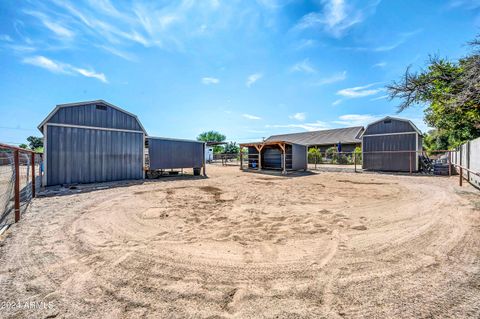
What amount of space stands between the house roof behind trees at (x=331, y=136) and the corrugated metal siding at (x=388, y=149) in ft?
29.4

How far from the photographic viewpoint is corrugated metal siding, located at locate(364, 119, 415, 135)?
14.6 meters

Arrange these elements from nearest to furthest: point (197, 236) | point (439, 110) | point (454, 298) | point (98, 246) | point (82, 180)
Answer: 1. point (454, 298)
2. point (98, 246)
3. point (197, 236)
4. point (439, 110)
5. point (82, 180)

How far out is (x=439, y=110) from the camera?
6816mm

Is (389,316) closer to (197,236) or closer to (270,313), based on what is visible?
(270,313)

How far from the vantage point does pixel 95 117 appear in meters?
10.6

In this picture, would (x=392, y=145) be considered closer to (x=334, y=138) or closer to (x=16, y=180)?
(x=334, y=138)

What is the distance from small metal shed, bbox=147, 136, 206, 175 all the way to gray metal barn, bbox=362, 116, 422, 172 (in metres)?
13.0

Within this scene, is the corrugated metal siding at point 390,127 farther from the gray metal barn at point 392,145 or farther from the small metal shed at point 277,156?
the small metal shed at point 277,156

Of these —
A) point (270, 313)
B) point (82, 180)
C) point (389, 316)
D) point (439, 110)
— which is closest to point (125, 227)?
point (270, 313)

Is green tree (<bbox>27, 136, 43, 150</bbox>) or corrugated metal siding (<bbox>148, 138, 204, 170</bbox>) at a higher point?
green tree (<bbox>27, 136, 43, 150</bbox>)

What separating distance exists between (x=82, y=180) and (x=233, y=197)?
8.09 metres

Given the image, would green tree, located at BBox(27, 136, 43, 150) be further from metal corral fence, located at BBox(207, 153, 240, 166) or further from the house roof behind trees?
the house roof behind trees

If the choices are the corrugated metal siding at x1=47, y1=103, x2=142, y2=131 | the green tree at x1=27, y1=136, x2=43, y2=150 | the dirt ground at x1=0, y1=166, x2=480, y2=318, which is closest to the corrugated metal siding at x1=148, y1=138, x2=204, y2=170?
the corrugated metal siding at x1=47, y1=103, x2=142, y2=131

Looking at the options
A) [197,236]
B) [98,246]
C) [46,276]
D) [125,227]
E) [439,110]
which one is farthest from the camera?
[439,110]
